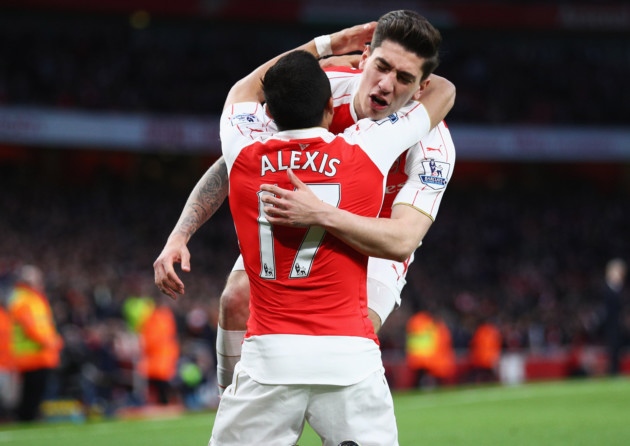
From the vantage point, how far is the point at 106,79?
88.9 ft

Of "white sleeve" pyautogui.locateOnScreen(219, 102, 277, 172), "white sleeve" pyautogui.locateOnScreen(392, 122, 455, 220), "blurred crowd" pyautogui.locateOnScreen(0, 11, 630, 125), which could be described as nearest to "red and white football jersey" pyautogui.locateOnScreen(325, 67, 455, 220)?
"white sleeve" pyautogui.locateOnScreen(392, 122, 455, 220)

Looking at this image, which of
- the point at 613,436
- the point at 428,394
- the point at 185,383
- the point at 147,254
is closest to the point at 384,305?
the point at 613,436

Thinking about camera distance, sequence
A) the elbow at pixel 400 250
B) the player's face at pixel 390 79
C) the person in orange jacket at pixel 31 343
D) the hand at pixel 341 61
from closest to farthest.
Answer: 1. the elbow at pixel 400 250
2. the player's face at pixel 390 79
3. the hand at pixel 341 61
4. the person in orange jacket at pixel 31 343

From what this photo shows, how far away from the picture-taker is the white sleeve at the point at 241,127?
3.77 m

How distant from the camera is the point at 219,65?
96.0 ft

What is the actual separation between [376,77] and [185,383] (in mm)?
12221

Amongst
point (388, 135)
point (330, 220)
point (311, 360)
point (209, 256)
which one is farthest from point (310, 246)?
point (209, 256)

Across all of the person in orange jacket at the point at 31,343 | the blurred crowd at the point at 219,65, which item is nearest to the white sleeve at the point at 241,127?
the person in orange jacket at the point at 31,343

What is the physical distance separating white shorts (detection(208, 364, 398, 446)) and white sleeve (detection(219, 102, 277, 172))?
2.82ft

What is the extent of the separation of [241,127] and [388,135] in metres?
0.56

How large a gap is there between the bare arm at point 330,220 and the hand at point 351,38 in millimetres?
1287

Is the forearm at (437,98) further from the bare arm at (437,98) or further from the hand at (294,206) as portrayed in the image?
the hand at (294,206)

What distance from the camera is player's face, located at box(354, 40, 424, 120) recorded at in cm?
402

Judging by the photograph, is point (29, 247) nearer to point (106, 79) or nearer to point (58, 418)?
point (106, 79)
